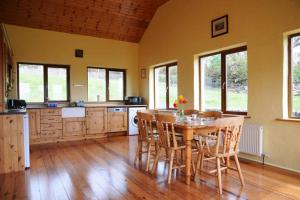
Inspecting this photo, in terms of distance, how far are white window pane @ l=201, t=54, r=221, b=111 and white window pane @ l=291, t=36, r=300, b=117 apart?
1362mm

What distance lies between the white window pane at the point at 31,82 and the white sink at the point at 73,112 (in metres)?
0.84

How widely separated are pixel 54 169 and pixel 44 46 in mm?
3677

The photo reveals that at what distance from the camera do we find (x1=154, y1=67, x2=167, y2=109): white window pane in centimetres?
602

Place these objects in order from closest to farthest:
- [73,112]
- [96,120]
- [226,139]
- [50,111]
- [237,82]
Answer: [226,139] < [237,82] < [50,111] < [73,112] < [96,120]

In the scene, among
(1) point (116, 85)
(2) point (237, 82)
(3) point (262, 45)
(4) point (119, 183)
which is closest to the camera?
(4) point (119, 183)

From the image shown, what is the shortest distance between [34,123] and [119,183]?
3.31 meters

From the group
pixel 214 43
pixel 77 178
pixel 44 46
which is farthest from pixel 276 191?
pixel 44 46

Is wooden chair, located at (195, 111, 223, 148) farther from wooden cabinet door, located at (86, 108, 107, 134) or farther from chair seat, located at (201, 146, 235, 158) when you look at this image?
wooden cabinet door, located at (86, 108, 107, 134)

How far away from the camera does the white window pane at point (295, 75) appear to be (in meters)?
3.08

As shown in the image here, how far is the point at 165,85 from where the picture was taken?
5980mm

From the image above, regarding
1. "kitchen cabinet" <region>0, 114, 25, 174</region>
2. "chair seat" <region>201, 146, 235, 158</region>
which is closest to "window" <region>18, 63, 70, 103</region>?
"kitchen cabinet" <region>0, 114, 25, 174</region>

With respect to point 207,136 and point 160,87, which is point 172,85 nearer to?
point 160,87

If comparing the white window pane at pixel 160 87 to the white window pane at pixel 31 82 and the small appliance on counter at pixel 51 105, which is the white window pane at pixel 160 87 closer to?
the small appliance on counter at pixel 51 105

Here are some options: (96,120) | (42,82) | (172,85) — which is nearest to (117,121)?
(96,120)
